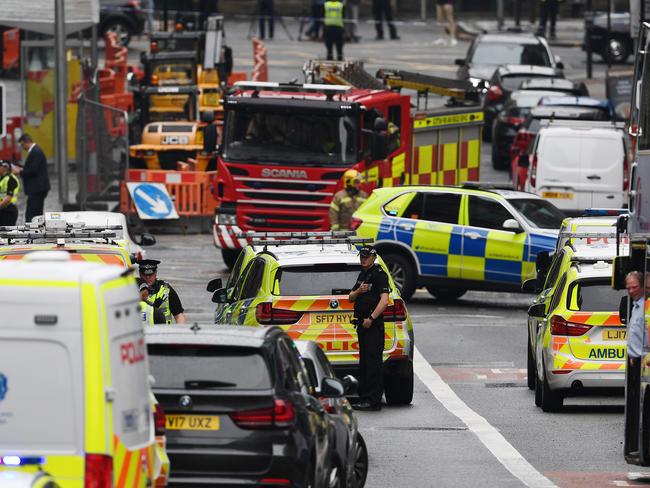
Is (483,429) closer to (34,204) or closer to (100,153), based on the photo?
(34,204)

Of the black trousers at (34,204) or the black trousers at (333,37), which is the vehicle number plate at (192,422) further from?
the black trousers at (333,37)

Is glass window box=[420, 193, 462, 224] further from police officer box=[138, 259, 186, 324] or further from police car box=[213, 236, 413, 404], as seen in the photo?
police officer box=[138, 259, 186, 324]

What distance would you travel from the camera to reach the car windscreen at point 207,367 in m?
10.9

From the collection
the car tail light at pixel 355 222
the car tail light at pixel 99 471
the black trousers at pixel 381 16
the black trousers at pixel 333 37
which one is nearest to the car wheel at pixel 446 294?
the car tail light at pixel 355 222

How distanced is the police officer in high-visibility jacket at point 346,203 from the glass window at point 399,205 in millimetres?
551

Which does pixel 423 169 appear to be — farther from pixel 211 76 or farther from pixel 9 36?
pixel 9 36

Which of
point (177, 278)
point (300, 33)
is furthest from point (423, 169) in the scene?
point (300, 33)

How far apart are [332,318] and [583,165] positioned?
14.6 meters

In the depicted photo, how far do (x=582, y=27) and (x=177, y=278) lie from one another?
135 ft

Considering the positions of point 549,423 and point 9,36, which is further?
point 9,36

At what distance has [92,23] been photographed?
39.6m

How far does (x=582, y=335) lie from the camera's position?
17.4 m

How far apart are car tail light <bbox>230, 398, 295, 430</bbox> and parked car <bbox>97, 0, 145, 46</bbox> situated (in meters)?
48.2

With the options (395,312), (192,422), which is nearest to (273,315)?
(395,312)
